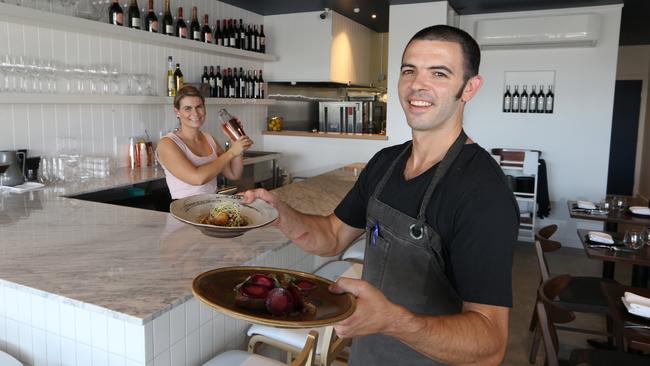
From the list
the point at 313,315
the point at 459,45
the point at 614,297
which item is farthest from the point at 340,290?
the point at 614,297

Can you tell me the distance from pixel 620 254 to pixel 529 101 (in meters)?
3.11

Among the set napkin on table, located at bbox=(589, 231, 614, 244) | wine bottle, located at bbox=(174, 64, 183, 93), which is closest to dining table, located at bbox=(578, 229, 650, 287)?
napkin on table, located at bbox=(589, 231, 614, 244)

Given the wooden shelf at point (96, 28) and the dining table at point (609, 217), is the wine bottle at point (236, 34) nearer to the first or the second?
the wooden shelf at point (96, 28)

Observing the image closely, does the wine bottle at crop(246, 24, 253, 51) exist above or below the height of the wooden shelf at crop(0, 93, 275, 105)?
above

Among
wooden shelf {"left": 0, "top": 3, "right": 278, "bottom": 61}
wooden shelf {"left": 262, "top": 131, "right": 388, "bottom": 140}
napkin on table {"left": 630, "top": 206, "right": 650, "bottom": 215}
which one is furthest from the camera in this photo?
wooden shelf {"left": 262, "top": 131, "right": 388, "bottom": 140}

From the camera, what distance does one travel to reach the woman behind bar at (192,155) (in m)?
2.63

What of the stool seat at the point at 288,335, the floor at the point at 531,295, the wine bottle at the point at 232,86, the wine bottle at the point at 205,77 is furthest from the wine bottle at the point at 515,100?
the stool seat at the point at 288,335

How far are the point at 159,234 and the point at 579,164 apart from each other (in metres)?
4.84

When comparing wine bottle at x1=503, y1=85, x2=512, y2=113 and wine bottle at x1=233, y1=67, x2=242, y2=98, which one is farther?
wine bottle at x1=503, y1=85, x2=512, y2=113

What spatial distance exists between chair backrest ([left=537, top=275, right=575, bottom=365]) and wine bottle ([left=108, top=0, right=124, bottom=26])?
3218 millimetres

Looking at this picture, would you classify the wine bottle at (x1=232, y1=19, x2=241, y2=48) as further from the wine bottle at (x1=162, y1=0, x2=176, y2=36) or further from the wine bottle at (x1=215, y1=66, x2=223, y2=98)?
the wine bottle at (x1=162, y1=0, x2=176, y2=36)

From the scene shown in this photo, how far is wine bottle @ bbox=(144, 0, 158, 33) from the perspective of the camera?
397cm

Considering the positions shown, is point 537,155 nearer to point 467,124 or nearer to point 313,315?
point 467,124

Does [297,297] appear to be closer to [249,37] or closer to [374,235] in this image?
[374,235]
